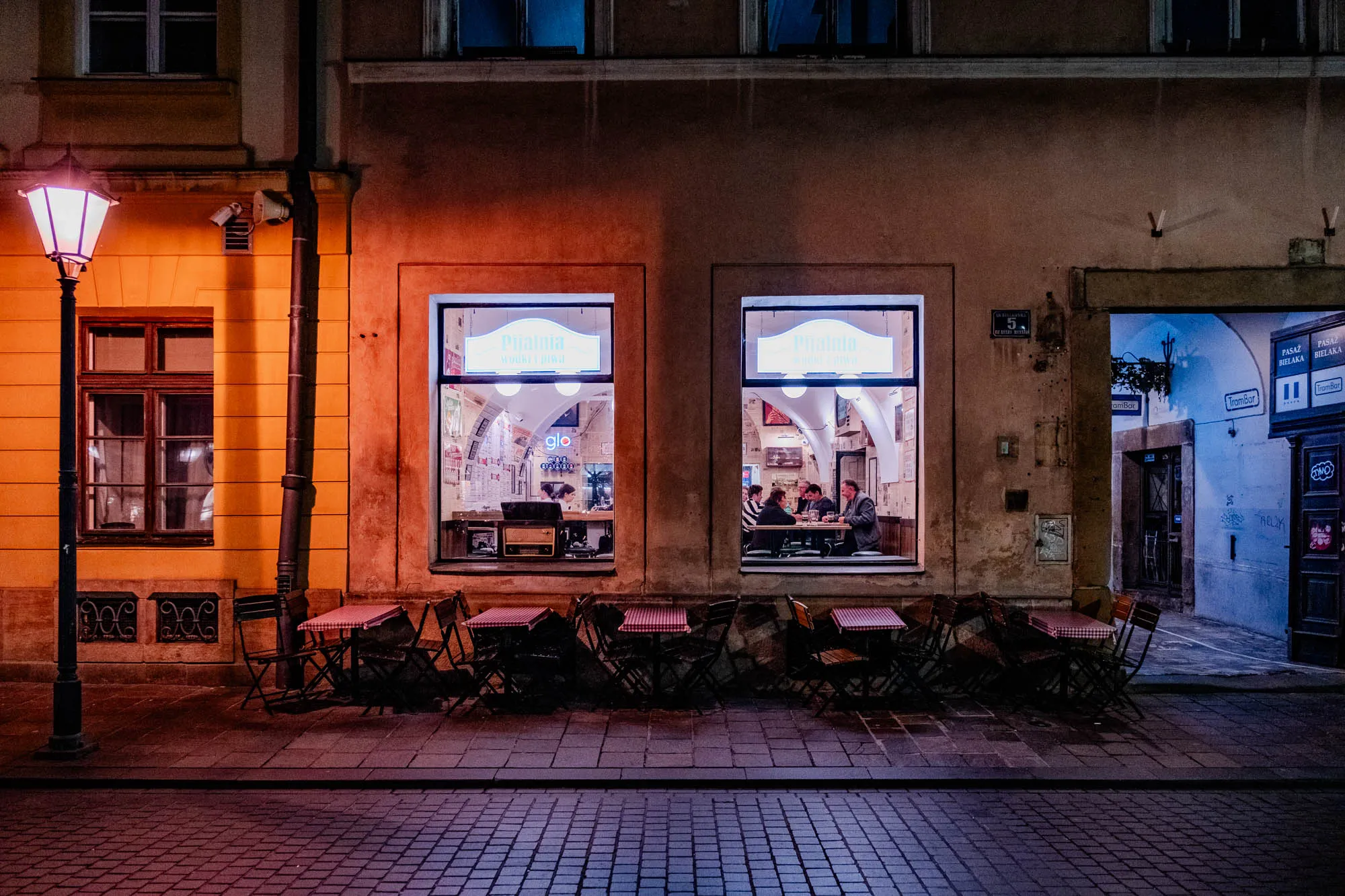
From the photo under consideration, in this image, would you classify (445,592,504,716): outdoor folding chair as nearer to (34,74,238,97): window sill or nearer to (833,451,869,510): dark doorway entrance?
(833,451,869,510): dark doorway entrance

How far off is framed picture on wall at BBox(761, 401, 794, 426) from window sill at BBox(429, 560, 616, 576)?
3307 millimetres

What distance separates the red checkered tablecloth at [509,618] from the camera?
754 cm

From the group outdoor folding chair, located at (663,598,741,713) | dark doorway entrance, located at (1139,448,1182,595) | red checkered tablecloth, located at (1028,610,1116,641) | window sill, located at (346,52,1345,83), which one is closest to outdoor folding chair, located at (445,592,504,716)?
outdoor folding chair, located at (663,598,741,713)

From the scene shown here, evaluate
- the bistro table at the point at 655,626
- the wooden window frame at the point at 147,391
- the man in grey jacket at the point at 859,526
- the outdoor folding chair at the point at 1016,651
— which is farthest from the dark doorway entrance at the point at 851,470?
the wooden window frame at the point at 147,391

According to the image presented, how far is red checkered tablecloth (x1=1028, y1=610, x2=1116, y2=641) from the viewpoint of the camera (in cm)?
746

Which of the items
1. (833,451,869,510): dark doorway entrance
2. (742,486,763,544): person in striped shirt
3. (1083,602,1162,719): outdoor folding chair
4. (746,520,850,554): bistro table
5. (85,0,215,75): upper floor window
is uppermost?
(85,0,215,75): upper floor window

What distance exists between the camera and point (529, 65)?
8570mm

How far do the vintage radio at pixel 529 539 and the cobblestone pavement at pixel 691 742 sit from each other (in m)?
1.77

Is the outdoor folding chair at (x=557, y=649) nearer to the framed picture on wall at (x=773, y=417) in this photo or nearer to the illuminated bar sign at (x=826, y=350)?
the illuminated bar sign at (x=826, y=350)

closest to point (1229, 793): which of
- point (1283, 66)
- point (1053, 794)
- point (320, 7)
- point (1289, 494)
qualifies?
point (1053, 794)

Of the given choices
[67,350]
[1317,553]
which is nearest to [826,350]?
[1317,553]

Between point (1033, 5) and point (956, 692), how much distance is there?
6.63 meters

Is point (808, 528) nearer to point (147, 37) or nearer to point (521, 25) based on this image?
point (521, 25)

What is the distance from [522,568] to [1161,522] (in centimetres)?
1025
